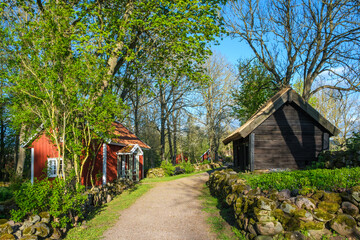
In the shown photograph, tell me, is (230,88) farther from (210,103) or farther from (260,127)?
(260,127)

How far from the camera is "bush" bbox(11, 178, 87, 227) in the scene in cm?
704

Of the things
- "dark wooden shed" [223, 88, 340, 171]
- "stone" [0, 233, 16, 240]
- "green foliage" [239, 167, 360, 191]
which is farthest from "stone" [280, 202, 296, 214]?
"dark wooden shed" [223, 88, 340, 171]

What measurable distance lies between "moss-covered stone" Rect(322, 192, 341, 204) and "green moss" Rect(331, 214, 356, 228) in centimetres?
44

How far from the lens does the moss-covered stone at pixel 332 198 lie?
21.5 feet

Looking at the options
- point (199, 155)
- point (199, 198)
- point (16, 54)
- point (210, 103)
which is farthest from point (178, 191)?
point (199, 155)

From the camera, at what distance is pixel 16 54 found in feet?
30.1

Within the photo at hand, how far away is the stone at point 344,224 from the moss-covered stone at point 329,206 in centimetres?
19

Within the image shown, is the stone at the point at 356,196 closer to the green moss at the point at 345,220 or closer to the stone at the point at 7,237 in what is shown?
the green moss at the point at 345,220

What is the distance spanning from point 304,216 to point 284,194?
992 millimetres

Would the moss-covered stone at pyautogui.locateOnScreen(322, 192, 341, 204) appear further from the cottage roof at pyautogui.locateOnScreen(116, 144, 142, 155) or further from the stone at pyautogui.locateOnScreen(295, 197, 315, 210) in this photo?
the cottage roof at pyautogui.locateOnScreen(116, 144, 142, 155)

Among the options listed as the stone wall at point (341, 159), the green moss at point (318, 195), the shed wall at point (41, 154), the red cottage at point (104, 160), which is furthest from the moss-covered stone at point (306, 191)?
the shed wall at point (41, 154)

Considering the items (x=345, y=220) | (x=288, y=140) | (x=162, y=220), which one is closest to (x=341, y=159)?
(x=288, y=140)

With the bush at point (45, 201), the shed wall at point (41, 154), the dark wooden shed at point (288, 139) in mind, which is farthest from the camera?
the shed wall at point (41, 154)

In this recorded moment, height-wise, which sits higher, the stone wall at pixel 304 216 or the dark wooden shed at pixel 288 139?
the dark wooden shed at pixel 288 139
